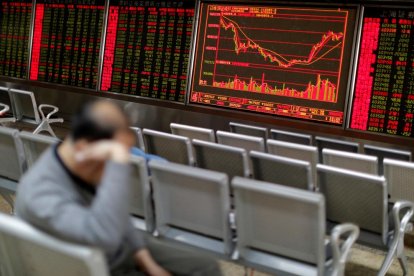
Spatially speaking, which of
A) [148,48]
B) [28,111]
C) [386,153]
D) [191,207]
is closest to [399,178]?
[386,153]

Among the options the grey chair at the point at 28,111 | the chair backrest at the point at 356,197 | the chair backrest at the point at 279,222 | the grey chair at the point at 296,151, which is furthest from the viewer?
the grey chair at the point at 28,111

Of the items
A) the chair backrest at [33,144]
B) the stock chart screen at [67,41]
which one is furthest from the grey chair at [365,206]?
the stock chart screen at [67,41]

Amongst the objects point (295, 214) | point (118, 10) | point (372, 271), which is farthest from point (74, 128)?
point (118, 10)

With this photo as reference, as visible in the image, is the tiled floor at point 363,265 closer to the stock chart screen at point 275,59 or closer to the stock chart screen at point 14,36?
the stock chart screen at point 275,59

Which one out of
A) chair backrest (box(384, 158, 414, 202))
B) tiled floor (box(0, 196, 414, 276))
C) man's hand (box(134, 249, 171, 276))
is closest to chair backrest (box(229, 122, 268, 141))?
tiled floor (box(0, 196, 414, 276))

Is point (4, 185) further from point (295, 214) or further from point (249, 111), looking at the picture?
point (249, 111)

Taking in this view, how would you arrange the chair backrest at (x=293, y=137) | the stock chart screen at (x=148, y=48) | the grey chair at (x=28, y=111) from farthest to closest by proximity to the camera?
the stock chart screen at (x=148, y=48), the grey chair at (x=28, y=111), the chair backrest at (x=293, y=137)

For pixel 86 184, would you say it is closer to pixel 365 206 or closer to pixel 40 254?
pixel 40 254

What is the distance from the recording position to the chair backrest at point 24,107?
20.7ft

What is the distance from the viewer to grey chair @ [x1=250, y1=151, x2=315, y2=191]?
2889 mm

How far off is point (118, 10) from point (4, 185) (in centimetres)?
446

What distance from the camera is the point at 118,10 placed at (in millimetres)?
7133

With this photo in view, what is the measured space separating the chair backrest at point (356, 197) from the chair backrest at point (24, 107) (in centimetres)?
445

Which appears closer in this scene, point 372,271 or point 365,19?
point 372,271
